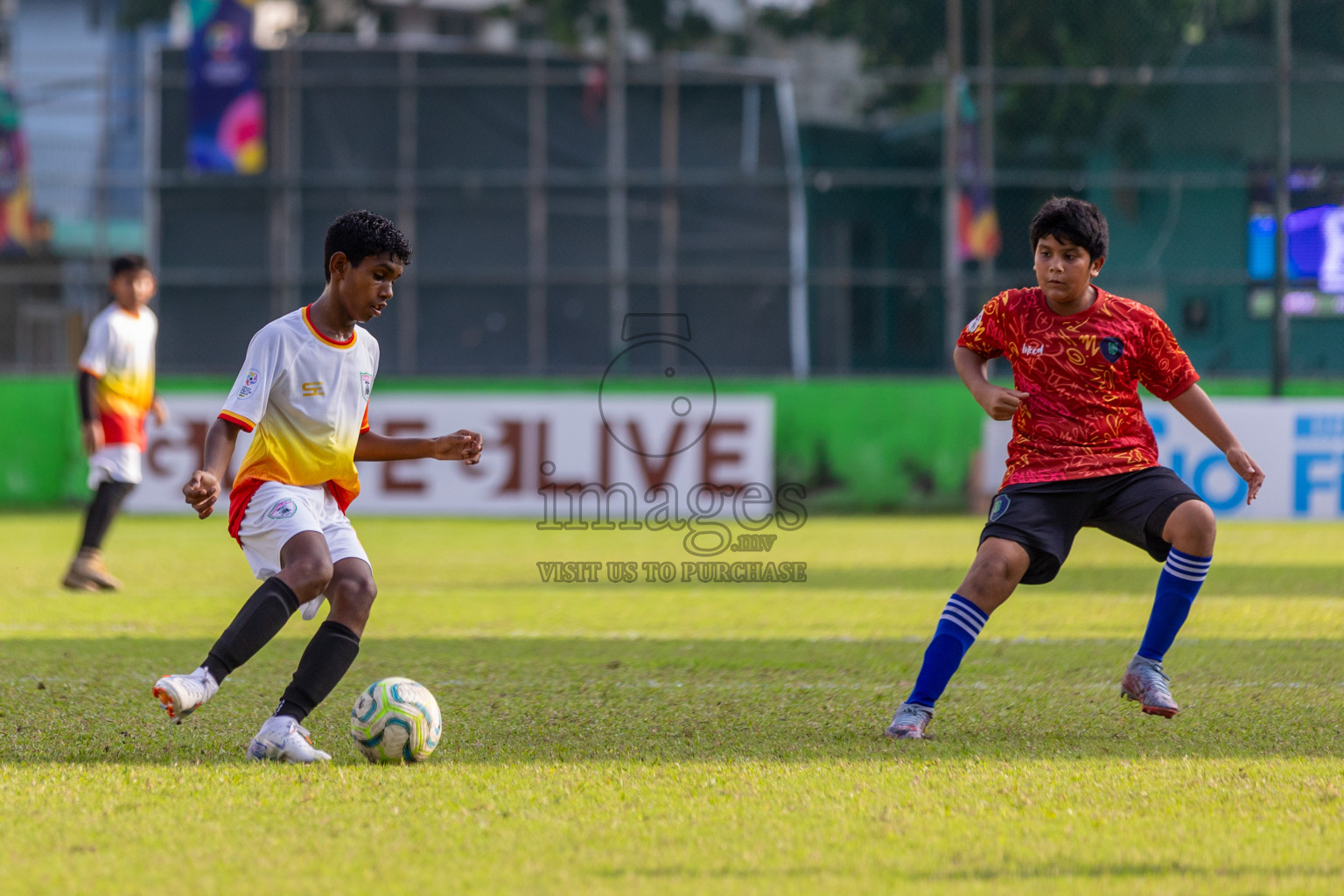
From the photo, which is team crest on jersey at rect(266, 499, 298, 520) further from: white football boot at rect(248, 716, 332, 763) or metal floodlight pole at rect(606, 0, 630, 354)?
metal floodlight pole at rect(606, 0, 630, 354)

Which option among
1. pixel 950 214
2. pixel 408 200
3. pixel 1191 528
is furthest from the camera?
pixel 408 200

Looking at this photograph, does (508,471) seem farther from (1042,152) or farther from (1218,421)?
(1218,421)

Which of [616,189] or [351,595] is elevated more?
[616,189]

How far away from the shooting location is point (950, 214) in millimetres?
17766

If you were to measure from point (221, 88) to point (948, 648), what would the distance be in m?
16.4

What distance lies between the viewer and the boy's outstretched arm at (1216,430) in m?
5.05

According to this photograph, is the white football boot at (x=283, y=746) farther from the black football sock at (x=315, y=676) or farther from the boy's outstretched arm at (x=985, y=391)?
the boy's outstretched arm at (x=985, y=391)

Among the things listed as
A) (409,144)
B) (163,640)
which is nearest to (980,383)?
(163,640)

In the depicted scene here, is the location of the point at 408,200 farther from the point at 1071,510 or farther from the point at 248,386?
the point at 1071,510

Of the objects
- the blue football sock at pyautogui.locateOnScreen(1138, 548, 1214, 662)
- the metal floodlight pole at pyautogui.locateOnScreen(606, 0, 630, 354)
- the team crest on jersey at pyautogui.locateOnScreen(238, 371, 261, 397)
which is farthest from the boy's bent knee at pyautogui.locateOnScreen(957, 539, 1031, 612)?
the metal floodlight pole at pyautogui.locateOnScreen(606, 0, 630, 354)

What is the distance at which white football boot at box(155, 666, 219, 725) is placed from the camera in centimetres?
413

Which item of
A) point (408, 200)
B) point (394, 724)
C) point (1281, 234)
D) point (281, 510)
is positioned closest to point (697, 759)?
point (394, 724)

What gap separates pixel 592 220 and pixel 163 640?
507 inches

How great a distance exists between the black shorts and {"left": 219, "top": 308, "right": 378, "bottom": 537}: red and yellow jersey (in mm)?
2020
